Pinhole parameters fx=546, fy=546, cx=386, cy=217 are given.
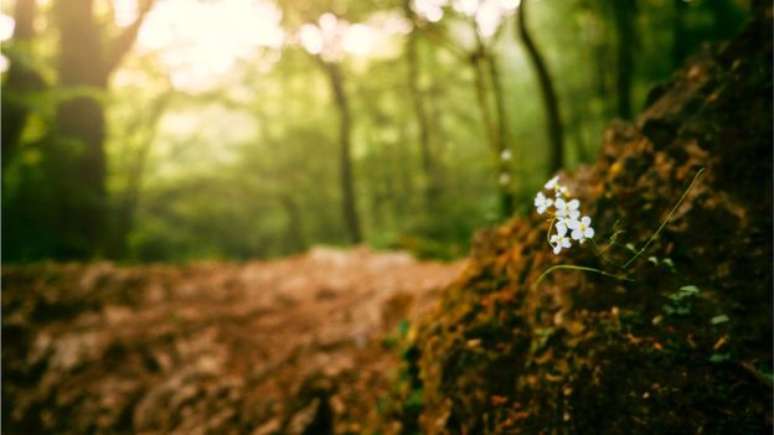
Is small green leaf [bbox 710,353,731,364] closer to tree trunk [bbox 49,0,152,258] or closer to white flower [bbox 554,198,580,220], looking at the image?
white flower [bbox 554,198,580,220]

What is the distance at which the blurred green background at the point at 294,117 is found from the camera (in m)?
7.45

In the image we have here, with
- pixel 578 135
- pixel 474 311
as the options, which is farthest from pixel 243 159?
pixel 474 311

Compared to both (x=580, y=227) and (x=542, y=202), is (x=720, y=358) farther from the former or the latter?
(x=542, y=202)

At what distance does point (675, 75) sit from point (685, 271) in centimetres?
132

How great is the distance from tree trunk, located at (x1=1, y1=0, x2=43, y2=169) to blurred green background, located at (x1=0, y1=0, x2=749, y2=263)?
32mm

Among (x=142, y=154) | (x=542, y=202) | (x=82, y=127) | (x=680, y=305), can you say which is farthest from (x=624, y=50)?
(x=142, y=154)

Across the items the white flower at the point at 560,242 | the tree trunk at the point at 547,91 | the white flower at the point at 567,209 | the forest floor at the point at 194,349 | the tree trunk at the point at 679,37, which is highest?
the tree trunk at the point at 679,37

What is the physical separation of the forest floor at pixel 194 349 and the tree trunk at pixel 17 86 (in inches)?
77.6

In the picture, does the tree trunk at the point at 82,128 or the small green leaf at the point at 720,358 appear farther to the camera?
the tree trunk at the point at 82,128

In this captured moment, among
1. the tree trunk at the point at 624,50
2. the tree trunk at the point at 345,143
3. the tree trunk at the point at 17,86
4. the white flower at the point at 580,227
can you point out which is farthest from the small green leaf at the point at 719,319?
the tree trunk at the point at 345,143

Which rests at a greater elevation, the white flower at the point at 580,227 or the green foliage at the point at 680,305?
the white flower at the point at 580,227

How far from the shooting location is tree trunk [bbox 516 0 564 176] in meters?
6.47

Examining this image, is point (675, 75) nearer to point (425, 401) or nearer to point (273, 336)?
point (425, 401)

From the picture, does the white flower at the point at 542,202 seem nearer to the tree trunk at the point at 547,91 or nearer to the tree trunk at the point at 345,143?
the tree trunk at the point at 547,91
